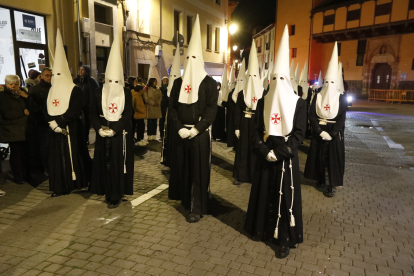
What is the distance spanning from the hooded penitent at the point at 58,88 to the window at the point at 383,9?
114 ft

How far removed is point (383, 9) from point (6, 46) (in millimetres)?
33340

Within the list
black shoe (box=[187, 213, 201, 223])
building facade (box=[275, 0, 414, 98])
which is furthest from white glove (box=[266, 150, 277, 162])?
building facade (box=[275, 0, 414, 98])

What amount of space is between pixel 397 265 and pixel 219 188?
3.31m

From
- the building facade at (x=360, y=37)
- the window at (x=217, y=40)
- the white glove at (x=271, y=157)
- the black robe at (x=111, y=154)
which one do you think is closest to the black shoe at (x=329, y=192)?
the white glove at (x=271, y=157)

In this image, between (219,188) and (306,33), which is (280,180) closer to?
(219,188)

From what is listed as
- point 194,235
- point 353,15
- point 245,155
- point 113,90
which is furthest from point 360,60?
point 194,235

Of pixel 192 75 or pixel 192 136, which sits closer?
pixel 192 136

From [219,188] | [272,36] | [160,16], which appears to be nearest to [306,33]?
[272,36]

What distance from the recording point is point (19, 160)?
6.35 meters

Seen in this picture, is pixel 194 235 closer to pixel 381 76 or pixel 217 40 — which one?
pixel 217 40

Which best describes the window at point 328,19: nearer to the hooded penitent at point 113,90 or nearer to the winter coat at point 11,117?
the hooded penitent at point 113,90

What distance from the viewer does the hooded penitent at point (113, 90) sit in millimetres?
5070

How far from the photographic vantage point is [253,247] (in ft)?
13.5

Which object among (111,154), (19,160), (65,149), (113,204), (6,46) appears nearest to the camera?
(111,154)
